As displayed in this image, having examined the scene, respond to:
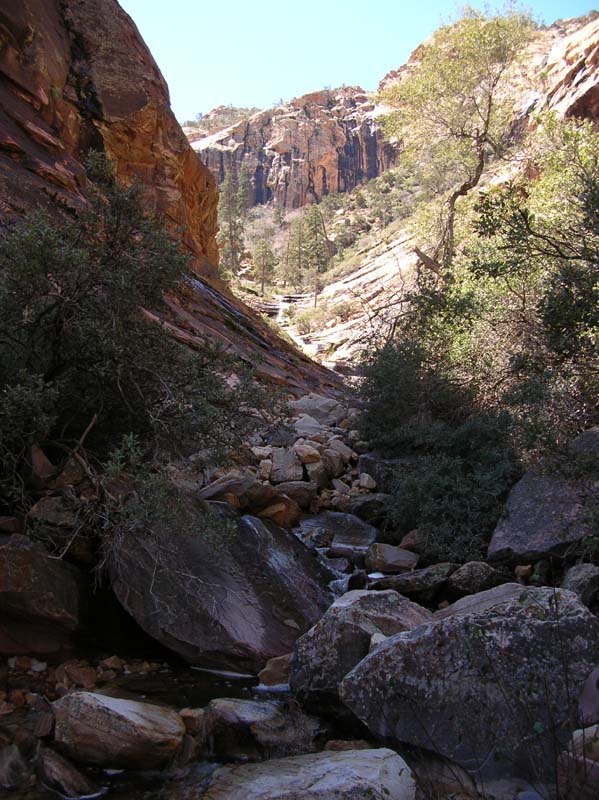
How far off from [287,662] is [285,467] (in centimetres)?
412

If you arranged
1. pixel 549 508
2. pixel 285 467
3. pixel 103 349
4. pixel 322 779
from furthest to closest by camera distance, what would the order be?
pixel 285 467 < pixel 549 508 < pixel 103 349 < pixel 322 779

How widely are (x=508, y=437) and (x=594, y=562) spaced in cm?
244

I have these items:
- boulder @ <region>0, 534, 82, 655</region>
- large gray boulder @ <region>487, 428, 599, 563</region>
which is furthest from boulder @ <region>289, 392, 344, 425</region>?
boulder @ <region>0, 534, 82, 655</region>

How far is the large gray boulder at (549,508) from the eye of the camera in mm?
5980

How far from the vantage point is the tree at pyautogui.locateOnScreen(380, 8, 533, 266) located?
17.6m

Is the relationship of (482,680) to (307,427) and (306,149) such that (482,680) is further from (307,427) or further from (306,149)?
(306,149)

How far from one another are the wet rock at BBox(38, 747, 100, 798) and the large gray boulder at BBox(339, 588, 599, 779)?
1.50 meters

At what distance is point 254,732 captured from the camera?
12.7 ft

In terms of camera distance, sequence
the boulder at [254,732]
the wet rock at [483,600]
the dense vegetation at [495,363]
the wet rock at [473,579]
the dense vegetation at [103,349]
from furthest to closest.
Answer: the dense vegetation at [495,363]
the wet rock at [473,579]
the dense vegetation at [103,349]
the wet rock at [483,600]
the boulder at [254,732]

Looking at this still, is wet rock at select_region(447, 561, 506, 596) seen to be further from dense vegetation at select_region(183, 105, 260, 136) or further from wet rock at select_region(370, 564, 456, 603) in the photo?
dense vegetation at select_region(183, 105, 260, 136)

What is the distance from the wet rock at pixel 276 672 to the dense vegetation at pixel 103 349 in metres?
1.82

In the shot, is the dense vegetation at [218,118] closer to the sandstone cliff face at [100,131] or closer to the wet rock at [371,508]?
the sandstone cliff face at [100,131]

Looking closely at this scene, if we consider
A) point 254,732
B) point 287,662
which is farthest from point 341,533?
point 254,732

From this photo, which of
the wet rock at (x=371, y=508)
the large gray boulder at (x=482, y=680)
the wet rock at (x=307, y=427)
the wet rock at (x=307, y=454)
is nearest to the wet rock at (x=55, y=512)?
the large gray boulder at (x=482, y=680)
